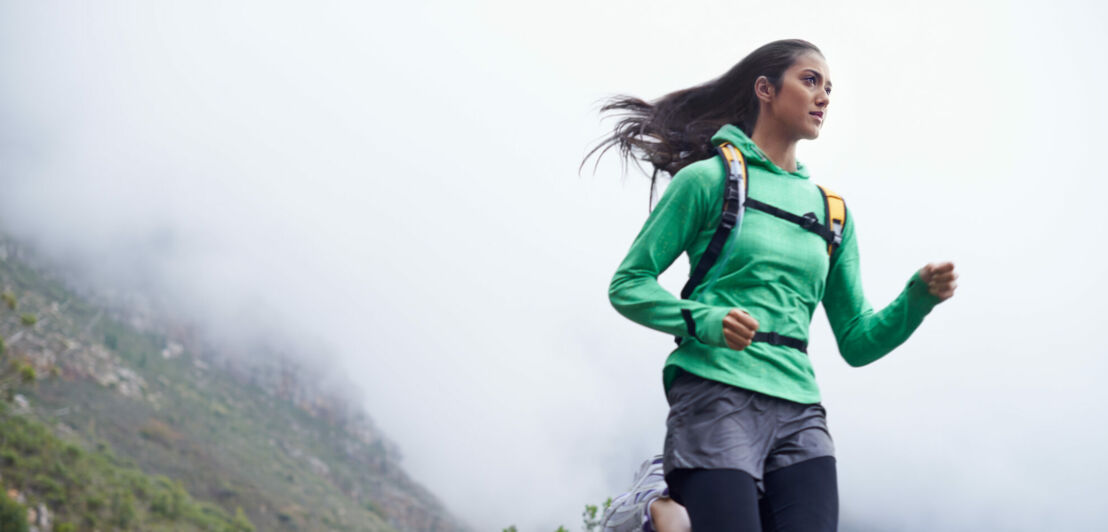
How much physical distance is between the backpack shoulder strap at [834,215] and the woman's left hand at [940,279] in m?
0.32

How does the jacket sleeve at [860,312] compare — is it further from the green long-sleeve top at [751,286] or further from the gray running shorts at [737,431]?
the gray running shorts at [737,431]

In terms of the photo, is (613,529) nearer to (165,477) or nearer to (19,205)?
(165,477)

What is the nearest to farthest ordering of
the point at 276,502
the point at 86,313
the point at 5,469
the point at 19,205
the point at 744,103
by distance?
the point at 744,103 < the point at 5,469 < the point at 276,502 < the point at 86,313 < the point at 19,205

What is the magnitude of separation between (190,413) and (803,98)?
132065 millimetres

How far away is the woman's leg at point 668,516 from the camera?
2.84 m

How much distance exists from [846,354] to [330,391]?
654 feet

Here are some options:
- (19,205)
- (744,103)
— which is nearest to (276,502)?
(19,205)

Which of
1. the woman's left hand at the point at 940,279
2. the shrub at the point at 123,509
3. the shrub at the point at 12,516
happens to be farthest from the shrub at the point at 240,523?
the woman's left hand at the point at 940,279

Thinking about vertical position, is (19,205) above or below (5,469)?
above

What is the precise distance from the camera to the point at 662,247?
3.04 meters

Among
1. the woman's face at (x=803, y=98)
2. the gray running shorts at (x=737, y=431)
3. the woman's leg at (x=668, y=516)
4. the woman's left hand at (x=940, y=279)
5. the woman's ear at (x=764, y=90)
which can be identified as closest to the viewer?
the gray running shorts at (x=737, y=431)

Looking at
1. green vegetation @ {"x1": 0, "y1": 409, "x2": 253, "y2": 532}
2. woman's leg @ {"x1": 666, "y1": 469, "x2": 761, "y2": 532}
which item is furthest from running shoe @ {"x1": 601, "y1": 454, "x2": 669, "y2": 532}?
green vegetation @ {"x1": 0, "y1": 409, "x2": 253, "y2": 532}

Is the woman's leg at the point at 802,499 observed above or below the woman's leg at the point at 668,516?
above

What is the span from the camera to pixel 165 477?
340 feet
